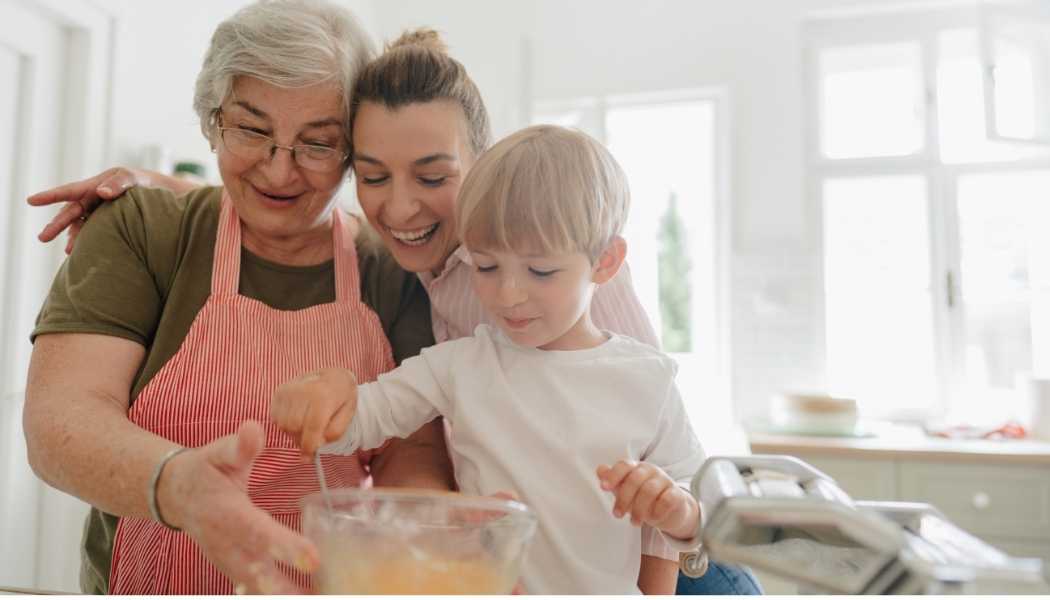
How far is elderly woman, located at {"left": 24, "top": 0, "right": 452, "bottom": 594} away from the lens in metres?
0.96

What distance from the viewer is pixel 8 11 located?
218cm

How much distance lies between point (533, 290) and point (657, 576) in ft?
1.26

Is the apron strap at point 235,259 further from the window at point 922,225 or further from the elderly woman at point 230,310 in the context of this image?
the window at point 922,225

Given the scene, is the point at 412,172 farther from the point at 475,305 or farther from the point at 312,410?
the point at 312,410

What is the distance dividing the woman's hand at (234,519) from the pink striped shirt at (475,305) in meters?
0.51

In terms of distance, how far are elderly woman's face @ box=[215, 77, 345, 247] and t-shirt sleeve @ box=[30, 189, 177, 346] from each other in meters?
0.12

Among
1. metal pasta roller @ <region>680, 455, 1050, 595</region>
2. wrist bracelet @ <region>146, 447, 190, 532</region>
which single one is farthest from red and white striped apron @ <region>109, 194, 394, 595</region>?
metal pasta roller @ <region>680, 455, 1050, 595</region>

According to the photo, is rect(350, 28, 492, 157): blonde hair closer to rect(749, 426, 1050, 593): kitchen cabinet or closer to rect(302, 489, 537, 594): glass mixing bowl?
rect(302, 489, 537, 594): glass mixing bowl

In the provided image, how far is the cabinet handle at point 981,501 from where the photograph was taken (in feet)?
8.83

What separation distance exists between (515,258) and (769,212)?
2.97 m

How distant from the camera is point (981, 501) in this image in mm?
2691

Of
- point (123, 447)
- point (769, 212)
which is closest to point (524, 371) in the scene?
point (123, 447)

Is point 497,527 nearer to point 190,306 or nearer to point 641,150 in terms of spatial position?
point 190,306

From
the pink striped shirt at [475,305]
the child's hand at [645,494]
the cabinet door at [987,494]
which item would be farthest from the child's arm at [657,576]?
the cabinet door at [987,494]
